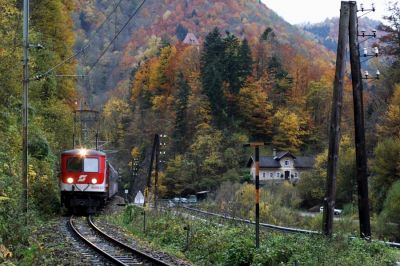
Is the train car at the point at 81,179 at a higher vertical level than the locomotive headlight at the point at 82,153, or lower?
lower

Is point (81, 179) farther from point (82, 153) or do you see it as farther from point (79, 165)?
point (82, 153)

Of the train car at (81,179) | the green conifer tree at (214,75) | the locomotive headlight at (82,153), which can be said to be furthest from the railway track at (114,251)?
the green conifer tree at (214,75)

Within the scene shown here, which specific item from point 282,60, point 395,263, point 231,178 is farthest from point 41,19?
point 282,60

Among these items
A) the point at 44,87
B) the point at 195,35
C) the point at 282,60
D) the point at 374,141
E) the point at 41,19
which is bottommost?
the point at 374,141

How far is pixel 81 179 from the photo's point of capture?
26875 millimetres

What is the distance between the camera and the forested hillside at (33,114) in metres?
14.5

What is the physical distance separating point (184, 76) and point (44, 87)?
184 ft

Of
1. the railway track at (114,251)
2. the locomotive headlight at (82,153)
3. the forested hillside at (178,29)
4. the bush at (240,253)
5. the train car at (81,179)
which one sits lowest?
the railway track at (114,251)

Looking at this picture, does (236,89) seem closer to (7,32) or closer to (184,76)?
(184,76)

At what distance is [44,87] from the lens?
34781 millimetres

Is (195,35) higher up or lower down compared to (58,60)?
higher up

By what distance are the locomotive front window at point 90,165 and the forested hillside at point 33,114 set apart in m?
2.09

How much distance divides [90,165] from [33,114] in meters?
3.86

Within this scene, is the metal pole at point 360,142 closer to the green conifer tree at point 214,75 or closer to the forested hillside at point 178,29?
the green conifer tree at point 214,75
